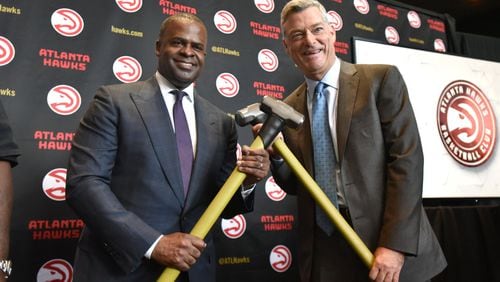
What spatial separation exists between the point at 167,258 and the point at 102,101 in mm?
695

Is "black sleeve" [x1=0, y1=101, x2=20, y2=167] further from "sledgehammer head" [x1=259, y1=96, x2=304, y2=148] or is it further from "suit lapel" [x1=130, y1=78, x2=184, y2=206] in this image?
"sledgehammer head" [x1=259, y1=96, x2=304, y2=148]

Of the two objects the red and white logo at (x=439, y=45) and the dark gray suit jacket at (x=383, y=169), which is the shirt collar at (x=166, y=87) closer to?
the dark gray suit jacket at (x=383, y=169)

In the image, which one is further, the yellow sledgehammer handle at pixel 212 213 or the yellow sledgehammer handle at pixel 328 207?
the yellow sledgehammer handle at pixel 328 207

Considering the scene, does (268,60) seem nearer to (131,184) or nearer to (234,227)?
(234,227)

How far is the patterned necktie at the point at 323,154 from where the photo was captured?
177cm

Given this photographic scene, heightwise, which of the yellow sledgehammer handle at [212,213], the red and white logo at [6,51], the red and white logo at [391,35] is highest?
the red and white logo at [391,35]

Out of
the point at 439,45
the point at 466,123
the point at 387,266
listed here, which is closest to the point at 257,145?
the point at 387,266

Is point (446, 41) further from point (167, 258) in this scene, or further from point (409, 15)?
point (167, 258)

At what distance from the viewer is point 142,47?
2797 millimetres

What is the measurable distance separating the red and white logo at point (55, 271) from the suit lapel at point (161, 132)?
1.15 metres

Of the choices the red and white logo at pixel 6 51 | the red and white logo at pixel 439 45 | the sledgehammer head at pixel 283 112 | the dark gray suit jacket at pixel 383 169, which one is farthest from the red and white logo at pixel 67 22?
the red and white logo at pixel 439 45

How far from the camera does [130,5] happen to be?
9.24ft

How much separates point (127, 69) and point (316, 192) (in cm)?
164

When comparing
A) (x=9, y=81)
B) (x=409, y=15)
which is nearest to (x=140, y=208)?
(x=9, y=81)
